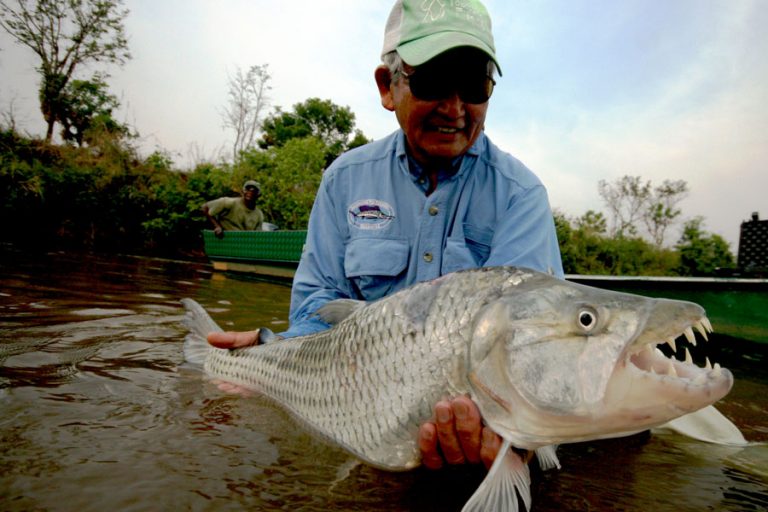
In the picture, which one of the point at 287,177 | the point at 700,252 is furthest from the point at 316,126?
the point at 700,252

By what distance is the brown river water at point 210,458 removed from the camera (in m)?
1.67

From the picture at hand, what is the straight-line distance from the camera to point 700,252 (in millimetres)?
16094

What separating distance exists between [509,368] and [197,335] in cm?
232

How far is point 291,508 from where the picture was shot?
5.34 feet

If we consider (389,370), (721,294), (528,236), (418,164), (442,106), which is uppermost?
(442,106)

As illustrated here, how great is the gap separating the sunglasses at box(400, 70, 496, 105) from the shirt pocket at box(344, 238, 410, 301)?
0.81 meters

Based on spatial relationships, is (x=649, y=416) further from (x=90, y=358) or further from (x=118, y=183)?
(x=118, y=183)

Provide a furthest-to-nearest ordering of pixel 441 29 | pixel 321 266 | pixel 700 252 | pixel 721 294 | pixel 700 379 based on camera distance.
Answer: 1. pixel 700 252
2. pixel 721 294
3. pixel 321 266
4. pixel 441 29
5. pixel 700 379

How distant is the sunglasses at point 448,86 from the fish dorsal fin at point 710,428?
187 cm

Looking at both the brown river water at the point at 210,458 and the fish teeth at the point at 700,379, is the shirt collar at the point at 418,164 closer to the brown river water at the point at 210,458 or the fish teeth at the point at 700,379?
the brown river water at the point at 210,458

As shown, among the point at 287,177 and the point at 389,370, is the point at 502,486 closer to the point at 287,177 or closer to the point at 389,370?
the point at 389,370

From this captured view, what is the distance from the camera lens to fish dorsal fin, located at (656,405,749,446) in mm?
2473

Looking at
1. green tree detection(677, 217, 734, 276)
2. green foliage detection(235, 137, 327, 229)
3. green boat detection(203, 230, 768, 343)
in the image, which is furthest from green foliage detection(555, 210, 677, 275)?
green boat detection(203, 230, 768, 343)

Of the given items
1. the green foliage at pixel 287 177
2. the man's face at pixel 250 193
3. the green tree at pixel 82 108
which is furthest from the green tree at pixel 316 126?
the man's face at pixel 250 193
